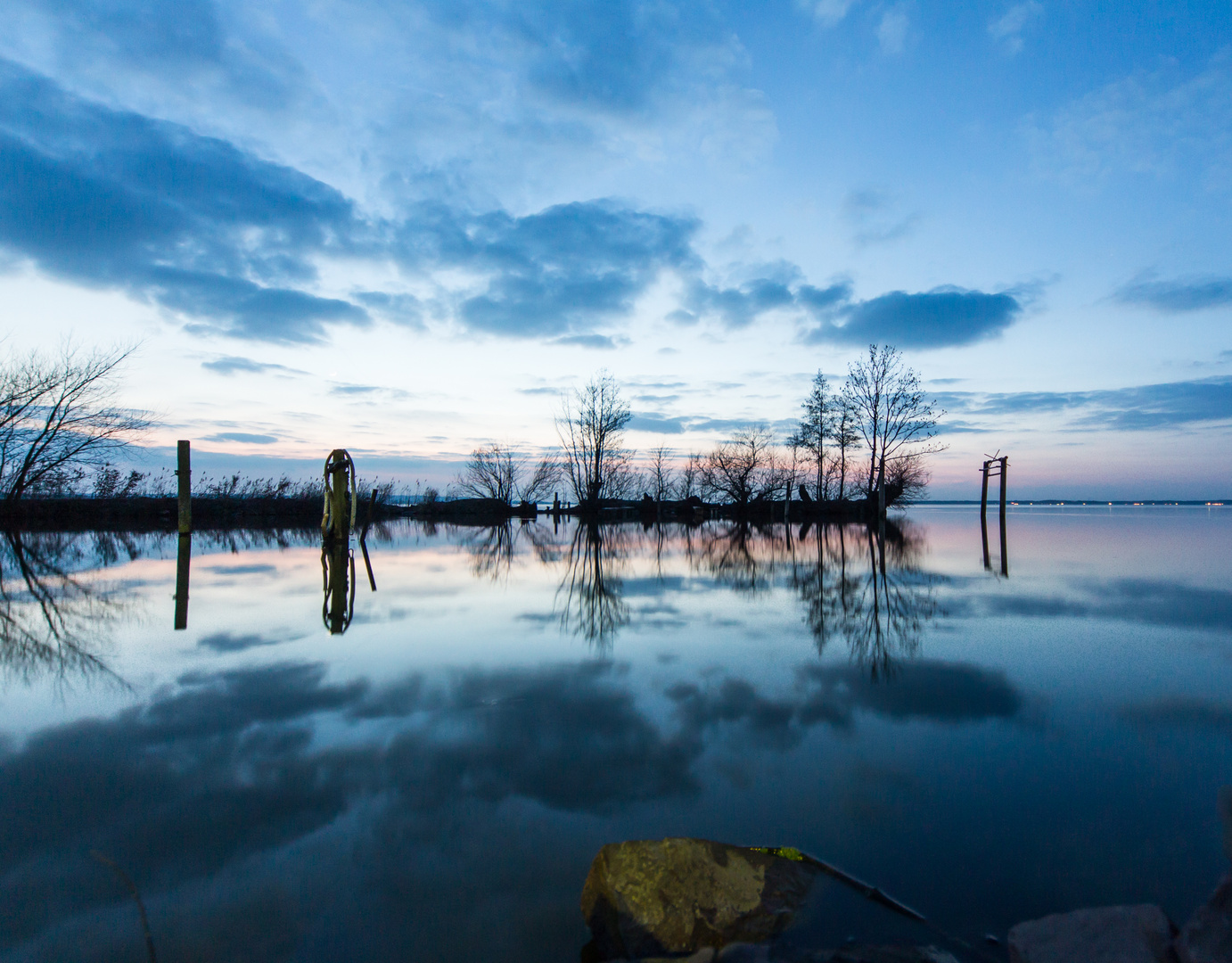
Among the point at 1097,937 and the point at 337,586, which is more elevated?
the point at 1097,937

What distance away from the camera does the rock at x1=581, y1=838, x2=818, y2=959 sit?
173 centimetres

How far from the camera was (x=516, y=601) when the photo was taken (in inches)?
284

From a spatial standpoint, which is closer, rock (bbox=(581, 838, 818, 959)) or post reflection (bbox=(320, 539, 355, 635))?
rock (bbox=(581, 838, 818, 959))

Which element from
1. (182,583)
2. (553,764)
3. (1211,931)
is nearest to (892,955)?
(1211,931)

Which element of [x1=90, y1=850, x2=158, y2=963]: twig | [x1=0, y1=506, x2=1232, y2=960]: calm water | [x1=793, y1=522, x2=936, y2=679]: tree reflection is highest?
[x1=793, y1=522, x2=936, y2=679]: tree reflection

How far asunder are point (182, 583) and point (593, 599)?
5720 mm

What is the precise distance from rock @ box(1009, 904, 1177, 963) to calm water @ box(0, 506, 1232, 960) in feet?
0.65

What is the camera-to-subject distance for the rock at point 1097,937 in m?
1.50

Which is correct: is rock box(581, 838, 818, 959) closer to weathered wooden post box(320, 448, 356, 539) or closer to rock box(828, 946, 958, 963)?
rock box(828, 946, 958, 963)

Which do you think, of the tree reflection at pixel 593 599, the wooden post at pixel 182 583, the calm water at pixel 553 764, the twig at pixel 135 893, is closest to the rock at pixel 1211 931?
the calm water at pixel 553 764

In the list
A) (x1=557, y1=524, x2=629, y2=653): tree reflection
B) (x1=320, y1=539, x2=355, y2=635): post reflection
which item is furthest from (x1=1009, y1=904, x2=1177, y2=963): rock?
(x1=320, y1=539, x2=355, y2=635): post reflection

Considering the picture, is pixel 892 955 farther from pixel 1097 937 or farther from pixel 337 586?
pixel 337 586

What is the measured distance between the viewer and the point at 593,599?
735cm

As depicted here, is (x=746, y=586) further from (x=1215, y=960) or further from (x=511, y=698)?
(x=1215, y=960)
